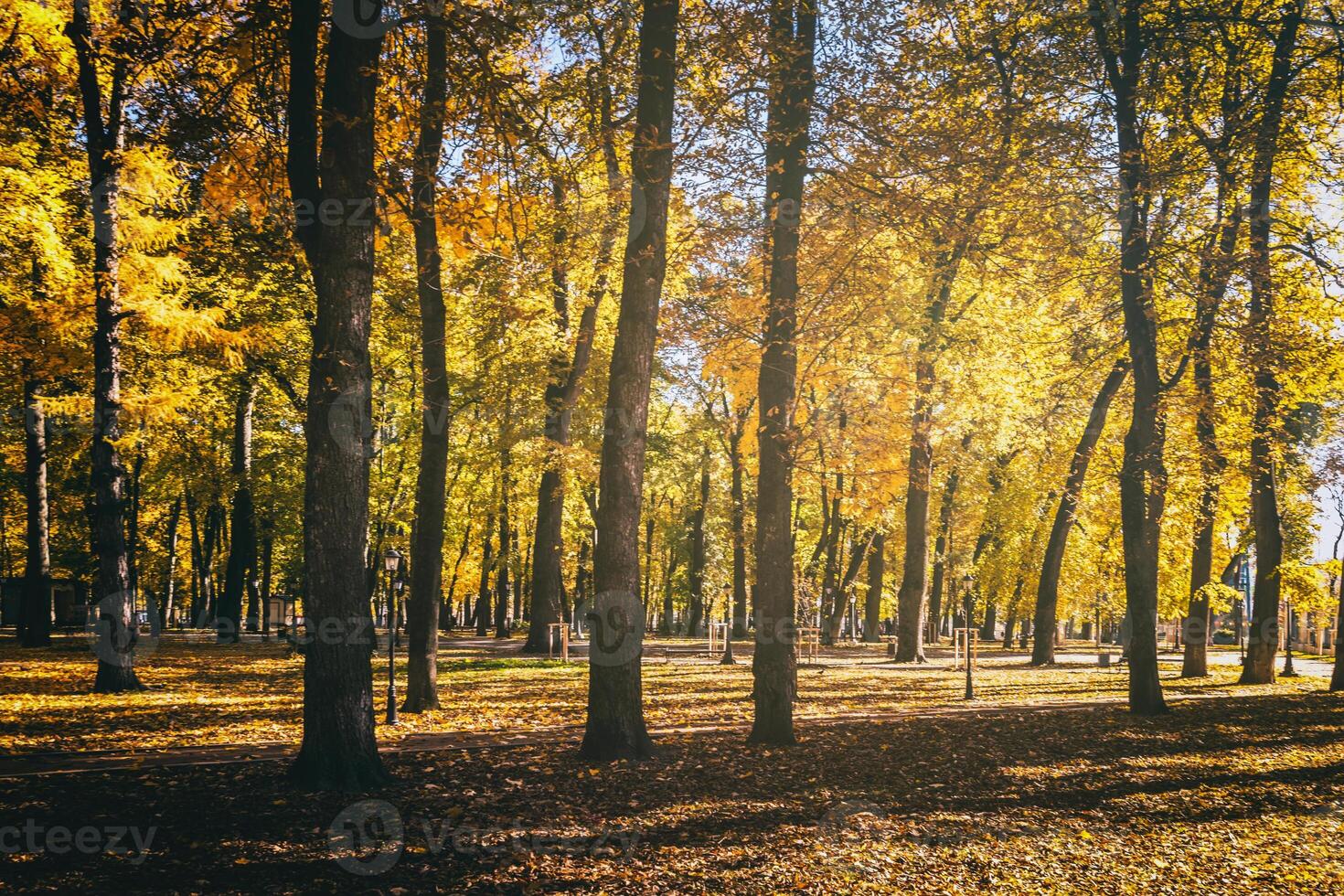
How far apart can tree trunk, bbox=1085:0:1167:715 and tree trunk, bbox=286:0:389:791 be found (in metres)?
11.7

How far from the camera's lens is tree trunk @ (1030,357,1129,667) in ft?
68.5

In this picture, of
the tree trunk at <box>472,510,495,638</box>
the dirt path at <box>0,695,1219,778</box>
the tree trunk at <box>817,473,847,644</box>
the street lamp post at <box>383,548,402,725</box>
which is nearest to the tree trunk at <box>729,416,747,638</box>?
the tree trunk at <box>817,473,847,644</box>

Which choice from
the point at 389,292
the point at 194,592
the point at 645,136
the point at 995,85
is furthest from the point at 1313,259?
the point at 194,592

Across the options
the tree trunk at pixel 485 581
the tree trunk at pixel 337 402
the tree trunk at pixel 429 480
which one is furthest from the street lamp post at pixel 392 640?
the tree trunk at pixel 485 581

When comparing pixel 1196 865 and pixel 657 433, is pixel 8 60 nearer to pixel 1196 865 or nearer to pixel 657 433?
pixel 1196 865

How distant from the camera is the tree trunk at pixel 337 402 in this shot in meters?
7.36

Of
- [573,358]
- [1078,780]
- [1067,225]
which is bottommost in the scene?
[1078,780]

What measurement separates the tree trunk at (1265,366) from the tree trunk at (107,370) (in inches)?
721

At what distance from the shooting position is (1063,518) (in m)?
24.3

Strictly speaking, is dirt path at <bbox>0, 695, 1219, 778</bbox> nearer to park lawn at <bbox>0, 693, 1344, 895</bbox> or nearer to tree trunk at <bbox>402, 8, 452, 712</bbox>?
park lawn at <bbox>0, 693, 1344, 895</bbox>

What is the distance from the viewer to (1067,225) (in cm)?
1512

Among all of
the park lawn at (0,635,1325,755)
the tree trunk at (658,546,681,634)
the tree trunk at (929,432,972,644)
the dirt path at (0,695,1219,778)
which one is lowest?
the tree trunk at (658,546,681,634)

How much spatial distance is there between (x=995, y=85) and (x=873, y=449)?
756 cm

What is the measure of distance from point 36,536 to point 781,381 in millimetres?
19690
